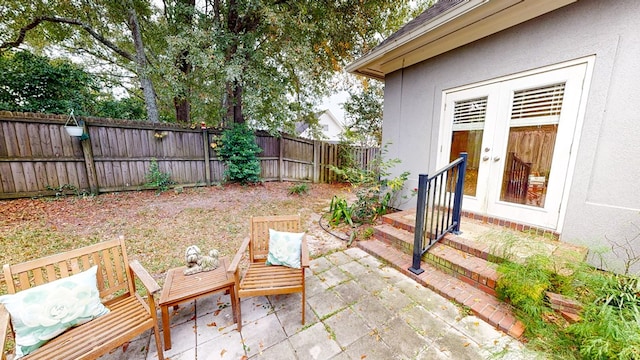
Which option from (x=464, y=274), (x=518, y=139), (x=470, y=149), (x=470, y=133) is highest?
(x=470, y=133)

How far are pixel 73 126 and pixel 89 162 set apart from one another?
2.56ft

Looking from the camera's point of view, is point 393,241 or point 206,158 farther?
point 206,158

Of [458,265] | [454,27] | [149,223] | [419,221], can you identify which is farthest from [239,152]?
[458,265]

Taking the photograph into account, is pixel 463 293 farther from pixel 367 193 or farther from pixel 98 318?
pixel 98 318

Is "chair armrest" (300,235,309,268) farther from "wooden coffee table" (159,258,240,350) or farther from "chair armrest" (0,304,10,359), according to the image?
"chair armrest" (0,304,10,359)

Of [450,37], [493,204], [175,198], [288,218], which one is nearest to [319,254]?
[288,218]

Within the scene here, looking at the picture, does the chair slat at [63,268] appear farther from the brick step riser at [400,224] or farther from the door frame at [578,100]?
the door frame at [578,100]

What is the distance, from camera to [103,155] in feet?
16.6

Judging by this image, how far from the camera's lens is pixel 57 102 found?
16.5ft

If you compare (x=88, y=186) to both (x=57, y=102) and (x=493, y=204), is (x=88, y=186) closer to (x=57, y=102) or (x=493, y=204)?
(x=57, y=102)

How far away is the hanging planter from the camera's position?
4466mm

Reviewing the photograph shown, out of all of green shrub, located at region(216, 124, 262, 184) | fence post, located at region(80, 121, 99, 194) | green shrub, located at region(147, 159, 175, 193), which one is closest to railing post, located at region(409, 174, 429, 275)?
green shrub, located at region(216, 124, 262, 184)

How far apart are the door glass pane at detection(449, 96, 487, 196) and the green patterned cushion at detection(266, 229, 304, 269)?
2836mm

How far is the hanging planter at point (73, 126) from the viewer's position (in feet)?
14.7
